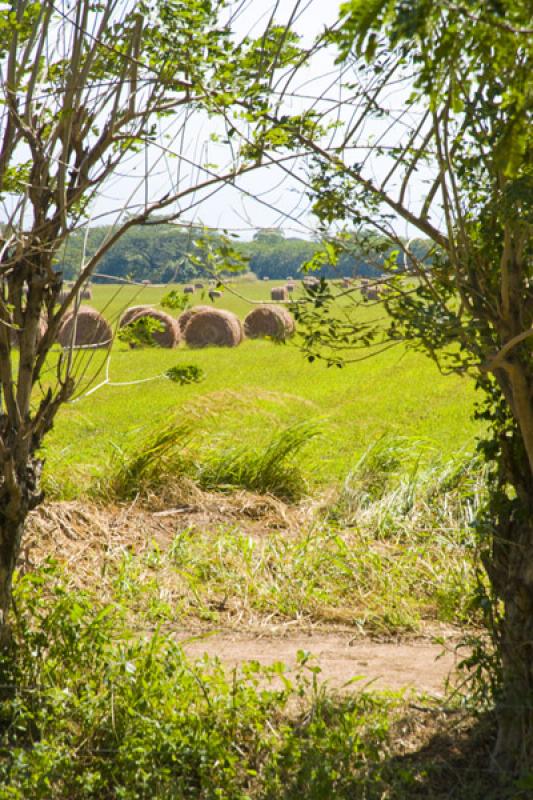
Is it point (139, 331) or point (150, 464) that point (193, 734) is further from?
point (150, 464)

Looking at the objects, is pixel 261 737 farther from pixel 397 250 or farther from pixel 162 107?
pixel 162 107

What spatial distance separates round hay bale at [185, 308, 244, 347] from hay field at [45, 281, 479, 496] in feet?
9.21

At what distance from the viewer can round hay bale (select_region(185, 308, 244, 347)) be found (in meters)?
22.5

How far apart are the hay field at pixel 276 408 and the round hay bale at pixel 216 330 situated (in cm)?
281

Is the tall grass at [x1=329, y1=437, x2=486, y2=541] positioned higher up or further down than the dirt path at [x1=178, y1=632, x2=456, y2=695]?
higher up

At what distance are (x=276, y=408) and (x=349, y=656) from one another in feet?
24.9

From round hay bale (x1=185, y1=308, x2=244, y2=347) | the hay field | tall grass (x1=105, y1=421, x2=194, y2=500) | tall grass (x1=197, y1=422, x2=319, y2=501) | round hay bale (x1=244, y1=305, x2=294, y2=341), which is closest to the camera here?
tall grass (x1=105, y1=421, x2=194, y2=500)

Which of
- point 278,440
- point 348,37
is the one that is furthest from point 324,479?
point 348,37

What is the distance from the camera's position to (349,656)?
181 inches

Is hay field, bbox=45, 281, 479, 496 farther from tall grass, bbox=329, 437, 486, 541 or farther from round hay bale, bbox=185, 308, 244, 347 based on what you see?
round hay bale, bbox=185, 308, 244, 347

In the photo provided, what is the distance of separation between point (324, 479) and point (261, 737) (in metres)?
4.47

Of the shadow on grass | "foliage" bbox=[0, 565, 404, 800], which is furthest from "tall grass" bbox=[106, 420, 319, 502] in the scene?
the shadow on grass

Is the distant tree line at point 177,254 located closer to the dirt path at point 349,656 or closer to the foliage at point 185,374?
the foliage at point 185,374

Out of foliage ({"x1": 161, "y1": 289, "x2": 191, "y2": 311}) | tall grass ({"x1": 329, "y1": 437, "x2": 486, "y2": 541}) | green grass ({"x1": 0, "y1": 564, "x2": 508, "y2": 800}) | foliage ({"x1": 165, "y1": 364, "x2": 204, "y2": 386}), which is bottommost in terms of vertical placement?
green grass ({"x1": 0, "y1": 564, "x2": 508, "y2": 800})
